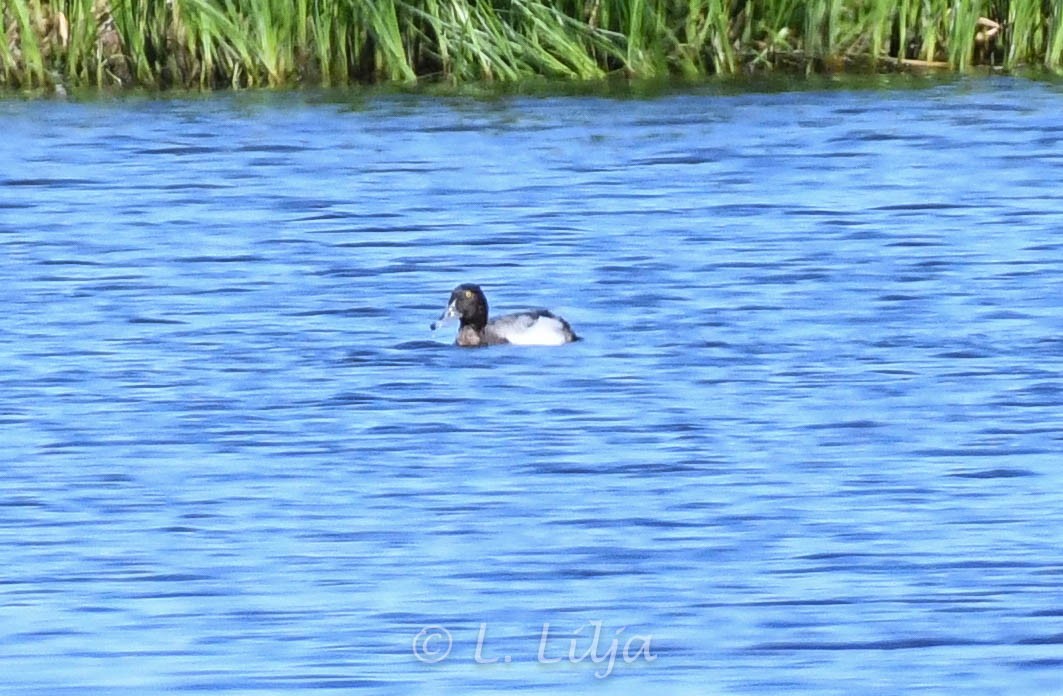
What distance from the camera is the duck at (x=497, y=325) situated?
999 cm

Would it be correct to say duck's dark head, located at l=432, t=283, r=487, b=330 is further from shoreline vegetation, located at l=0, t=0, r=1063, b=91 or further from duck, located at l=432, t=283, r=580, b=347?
shoreline vegetation, located at l=0, t=0, r=1063, b=91

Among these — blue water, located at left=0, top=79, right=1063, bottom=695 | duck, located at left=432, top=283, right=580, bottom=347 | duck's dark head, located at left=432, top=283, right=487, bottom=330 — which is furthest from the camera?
duck's dark head, located at left=432, top=283, right=487, bottom=330

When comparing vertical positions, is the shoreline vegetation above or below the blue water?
above

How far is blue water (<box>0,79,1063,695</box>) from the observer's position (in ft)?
20.3

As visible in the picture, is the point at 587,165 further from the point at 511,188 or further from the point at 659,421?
the point at 659,421

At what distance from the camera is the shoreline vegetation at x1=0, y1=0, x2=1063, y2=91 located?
1623cm

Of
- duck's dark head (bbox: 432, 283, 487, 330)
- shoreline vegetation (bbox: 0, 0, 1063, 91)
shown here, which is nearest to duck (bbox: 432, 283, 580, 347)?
duck's dark head (bbox: 432, 283, 487, 330)

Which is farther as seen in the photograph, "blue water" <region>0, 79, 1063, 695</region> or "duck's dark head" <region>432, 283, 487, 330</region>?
"duck's dark head" <region>432, 283, 487, 330</region>

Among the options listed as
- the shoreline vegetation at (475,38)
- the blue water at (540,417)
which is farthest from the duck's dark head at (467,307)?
the shoreline vegetation at (475,38)

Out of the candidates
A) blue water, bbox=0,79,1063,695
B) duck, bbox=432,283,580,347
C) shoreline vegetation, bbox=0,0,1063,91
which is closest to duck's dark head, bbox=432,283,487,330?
duck, bbox=432,283,580,347

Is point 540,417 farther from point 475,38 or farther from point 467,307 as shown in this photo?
point 475,38

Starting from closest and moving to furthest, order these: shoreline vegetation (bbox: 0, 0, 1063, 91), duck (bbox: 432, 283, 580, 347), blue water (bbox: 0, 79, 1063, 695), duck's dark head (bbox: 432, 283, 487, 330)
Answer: blue water (bbox: 0, 79, 1063, 695)
duck (bbox: 432, 283, 580, 347)
duck's dark head (bbox: 432, 283, 487, 330)
shoreline vegetation (bbox: 0, 0, 1063, 91)

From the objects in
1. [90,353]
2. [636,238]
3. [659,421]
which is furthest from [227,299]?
[659,421]

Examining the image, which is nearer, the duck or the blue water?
the blue water
